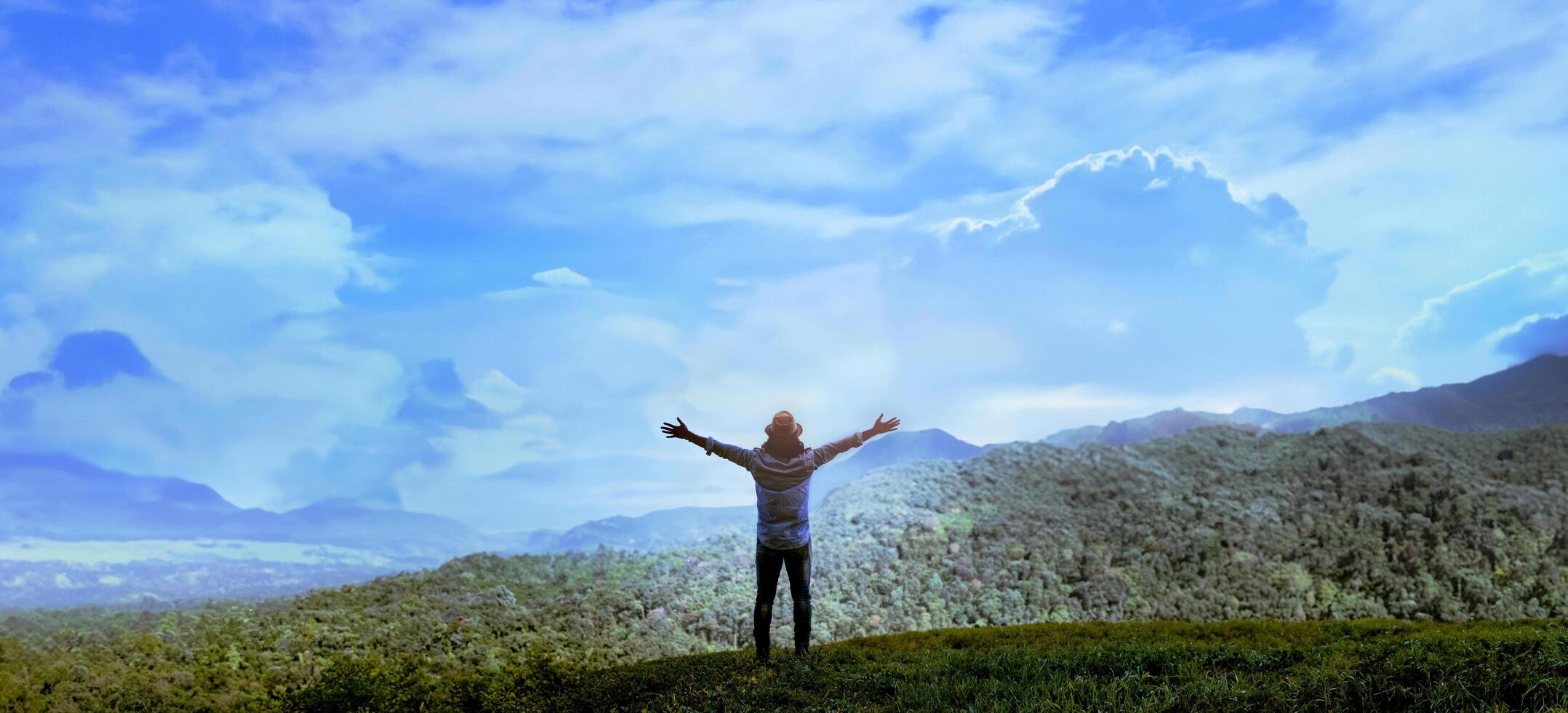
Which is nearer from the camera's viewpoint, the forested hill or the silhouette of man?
the silhouette of man

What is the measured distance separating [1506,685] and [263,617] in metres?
12.6

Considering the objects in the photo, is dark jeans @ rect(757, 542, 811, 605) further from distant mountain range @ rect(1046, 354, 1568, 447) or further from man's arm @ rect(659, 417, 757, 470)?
distant mountain range @ rect(1046, 354, 1568, 447)

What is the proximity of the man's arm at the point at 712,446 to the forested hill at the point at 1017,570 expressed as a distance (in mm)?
4255

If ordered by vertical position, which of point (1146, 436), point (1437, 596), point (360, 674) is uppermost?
point (1146, 436)

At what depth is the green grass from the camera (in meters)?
5.85

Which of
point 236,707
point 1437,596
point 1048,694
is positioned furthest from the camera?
point 1437,596

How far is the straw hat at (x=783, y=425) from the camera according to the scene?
8.24 m

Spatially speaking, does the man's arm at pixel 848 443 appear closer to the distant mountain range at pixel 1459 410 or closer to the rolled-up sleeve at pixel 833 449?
the rolled-up sleeve at pixel 833 449

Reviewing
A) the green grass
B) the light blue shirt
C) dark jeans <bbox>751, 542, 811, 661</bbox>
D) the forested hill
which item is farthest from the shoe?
the forested hill

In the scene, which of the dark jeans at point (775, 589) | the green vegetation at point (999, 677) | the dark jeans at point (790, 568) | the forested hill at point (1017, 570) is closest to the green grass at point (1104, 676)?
the green vegetation at point (999, 677)

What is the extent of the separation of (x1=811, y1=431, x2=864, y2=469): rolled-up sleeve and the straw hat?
240 mm

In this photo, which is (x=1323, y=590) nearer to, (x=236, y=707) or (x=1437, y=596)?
(x=1437, y=596)

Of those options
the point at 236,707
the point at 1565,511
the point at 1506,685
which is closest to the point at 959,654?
the point at 1506,685

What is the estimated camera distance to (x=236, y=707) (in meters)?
9.41
